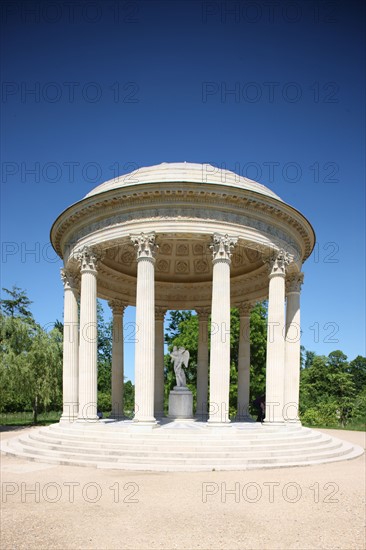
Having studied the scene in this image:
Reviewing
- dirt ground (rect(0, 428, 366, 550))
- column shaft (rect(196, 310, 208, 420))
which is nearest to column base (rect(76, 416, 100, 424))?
dirt ground (rect(0, 428, 366, 550))

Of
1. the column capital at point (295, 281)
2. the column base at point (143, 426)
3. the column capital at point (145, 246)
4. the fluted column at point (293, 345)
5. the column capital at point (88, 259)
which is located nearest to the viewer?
the column base at point (143, 426)

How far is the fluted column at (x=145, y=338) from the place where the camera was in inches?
1382

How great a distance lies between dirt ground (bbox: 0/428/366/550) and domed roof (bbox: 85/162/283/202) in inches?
914

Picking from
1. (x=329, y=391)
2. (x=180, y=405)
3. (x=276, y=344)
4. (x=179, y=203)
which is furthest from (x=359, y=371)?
(x=179, y=203)

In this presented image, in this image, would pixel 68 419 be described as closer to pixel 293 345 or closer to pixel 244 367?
pixel 244 367

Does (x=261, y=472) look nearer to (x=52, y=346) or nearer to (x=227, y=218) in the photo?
(x=227, y=218)

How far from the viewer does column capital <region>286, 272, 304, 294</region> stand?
157 feet

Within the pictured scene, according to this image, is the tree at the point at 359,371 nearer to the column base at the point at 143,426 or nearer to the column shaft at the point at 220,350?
the column shaft at the point at 220,350

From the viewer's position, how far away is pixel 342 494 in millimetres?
22578

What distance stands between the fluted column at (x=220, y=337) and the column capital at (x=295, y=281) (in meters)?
12.4

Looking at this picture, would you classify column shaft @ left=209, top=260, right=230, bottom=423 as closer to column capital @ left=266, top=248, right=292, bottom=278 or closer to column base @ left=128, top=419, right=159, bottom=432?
column base @ left=128, top=419, right=159, bottom=432

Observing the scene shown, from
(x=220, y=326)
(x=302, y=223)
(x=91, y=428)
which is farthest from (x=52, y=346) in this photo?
(x=302, y=223)

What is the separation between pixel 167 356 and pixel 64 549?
228 ft

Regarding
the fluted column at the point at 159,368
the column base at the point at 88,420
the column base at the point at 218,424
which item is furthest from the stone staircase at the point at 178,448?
the fluted column at the point at 159,368
